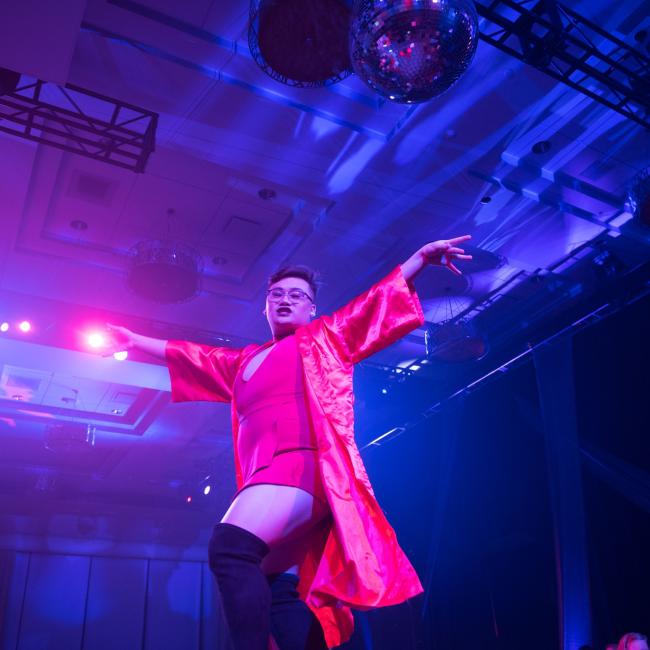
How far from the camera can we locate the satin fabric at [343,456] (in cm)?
162

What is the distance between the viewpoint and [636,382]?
638cm

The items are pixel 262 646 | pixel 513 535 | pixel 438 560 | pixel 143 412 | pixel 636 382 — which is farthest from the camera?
pixel 143 412

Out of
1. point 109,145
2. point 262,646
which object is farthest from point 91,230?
point 262,646

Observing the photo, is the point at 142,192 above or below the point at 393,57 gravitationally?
above

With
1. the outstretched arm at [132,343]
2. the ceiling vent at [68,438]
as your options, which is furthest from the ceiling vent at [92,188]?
the ceiling vent at [68,438]

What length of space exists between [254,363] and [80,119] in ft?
12.7

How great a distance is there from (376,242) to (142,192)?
2.39 m

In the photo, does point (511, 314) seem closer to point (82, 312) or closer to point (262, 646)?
point (82, 312)

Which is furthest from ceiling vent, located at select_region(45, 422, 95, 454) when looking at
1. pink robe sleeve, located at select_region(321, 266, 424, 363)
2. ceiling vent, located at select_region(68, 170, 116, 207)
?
pink robe sleeve, located at select_region(321, 266, 424, 363)

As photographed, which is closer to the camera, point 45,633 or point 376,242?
point 376,242

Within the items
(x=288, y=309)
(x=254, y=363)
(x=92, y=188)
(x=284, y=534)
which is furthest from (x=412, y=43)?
(x=92, y=188)

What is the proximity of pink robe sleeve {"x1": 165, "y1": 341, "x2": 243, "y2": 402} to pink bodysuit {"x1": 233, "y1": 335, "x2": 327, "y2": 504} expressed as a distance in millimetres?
167

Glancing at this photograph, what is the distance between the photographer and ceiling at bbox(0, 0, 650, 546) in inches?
187

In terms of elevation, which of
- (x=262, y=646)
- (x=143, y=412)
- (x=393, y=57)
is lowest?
(x=262, y=646)
